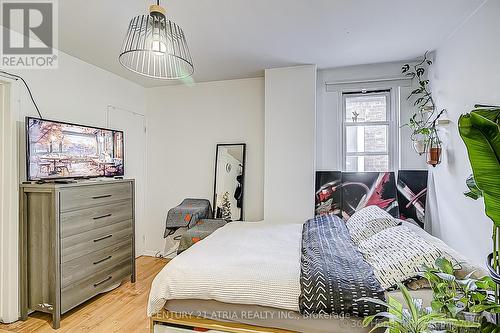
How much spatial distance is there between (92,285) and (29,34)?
241 cm

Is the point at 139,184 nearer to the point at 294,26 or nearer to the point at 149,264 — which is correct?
the point at 149,264

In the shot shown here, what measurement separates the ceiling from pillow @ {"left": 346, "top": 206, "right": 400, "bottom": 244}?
5.46 ft

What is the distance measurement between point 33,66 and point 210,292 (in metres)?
2.69

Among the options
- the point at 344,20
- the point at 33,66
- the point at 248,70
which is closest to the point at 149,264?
the point at 33,66

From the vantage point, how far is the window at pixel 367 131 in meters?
3.30

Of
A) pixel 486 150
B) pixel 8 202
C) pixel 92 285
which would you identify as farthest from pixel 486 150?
pixel 8 202

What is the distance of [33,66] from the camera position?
258 cm

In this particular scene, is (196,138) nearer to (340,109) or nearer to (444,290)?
(340,109)

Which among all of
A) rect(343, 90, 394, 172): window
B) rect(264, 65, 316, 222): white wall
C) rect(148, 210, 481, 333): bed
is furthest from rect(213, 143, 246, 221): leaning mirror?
rect(148, 210, 481, 333): bed

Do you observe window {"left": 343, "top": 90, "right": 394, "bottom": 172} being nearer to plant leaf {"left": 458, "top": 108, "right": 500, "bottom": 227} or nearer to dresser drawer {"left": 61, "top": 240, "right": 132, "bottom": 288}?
plant leaf {"left": 458, "top": 108, "right": 500, "bottom": 227}

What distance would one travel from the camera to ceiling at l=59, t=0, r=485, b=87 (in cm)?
201

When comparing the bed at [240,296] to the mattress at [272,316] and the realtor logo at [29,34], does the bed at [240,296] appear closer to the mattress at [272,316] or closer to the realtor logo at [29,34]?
the mattress at [272,316]

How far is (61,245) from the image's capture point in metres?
2.32

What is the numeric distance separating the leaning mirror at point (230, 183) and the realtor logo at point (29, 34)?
216cm
